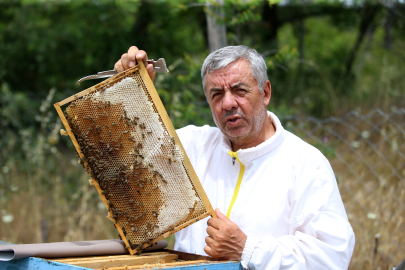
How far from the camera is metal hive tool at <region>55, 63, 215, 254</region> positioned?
196 cm

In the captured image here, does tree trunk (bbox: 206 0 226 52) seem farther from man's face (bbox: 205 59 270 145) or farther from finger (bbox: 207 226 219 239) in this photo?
finger (bbox: 207 226 219 239)

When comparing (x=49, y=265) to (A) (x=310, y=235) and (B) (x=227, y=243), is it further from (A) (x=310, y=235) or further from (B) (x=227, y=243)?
(A) (x=310, y=235)

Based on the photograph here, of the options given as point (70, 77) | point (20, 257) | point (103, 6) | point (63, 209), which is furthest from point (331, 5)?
point (20, 257)

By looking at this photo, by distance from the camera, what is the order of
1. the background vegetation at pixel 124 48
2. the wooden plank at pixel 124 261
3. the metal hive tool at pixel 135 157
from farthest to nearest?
the background vegetation at pixel 124 48 < the metal hive tool at pixel 135 157 < the wooden plank at pixel 124 261

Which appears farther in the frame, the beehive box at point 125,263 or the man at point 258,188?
the man at point 258,188

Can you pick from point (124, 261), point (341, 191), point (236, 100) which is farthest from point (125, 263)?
point (341, 191)

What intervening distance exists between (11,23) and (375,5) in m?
7.27

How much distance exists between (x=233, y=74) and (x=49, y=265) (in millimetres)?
1372

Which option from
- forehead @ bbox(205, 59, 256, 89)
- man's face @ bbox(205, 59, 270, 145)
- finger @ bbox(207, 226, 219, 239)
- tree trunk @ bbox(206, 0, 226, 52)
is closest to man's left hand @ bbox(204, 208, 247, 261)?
finger @ bbox(207, 226, 219, 239)

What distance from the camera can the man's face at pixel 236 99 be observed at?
2.10 m

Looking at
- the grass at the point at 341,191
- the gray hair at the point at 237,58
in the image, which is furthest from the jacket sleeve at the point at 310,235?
the grass at the point at 341,191

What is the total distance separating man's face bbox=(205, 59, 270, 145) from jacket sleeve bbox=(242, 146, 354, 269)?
1.29 feet

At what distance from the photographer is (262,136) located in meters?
2.33

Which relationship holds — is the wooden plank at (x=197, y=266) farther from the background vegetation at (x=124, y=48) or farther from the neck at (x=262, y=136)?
the background vegetation at (x=124, y=48)
